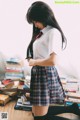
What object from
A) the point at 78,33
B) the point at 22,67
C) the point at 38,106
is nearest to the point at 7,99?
the point at 22,67

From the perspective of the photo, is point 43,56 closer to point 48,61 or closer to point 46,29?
point 48,61

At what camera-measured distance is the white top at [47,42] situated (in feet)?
5.86

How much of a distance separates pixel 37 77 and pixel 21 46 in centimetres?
79

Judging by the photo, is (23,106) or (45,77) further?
(23,106)

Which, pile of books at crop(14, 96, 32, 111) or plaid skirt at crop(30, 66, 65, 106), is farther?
pile of books at crop(14, 96, 32, 111)

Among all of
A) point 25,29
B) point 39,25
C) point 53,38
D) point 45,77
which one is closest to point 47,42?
point 53,38

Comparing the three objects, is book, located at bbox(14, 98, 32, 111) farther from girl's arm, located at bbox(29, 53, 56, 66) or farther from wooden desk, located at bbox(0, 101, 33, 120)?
girl's arm, located at bbox(29, 53, 56, 66)

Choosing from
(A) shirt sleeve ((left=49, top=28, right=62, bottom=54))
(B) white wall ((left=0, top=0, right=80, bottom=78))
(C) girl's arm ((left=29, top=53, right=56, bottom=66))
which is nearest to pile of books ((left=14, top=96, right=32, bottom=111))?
(B) white wall ((left=0, top=0, right=80, bottom=78))

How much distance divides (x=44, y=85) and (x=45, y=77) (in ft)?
0.22

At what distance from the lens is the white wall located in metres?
2.48

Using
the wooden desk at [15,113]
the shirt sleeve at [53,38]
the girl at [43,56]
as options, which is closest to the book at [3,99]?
the wooden desk at [15,113]

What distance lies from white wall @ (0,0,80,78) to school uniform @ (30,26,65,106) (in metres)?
0.60

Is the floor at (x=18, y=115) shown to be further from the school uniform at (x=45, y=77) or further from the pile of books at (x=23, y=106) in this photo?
the school uniform at (x=45, y=77)

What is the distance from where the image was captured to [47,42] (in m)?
1.80
